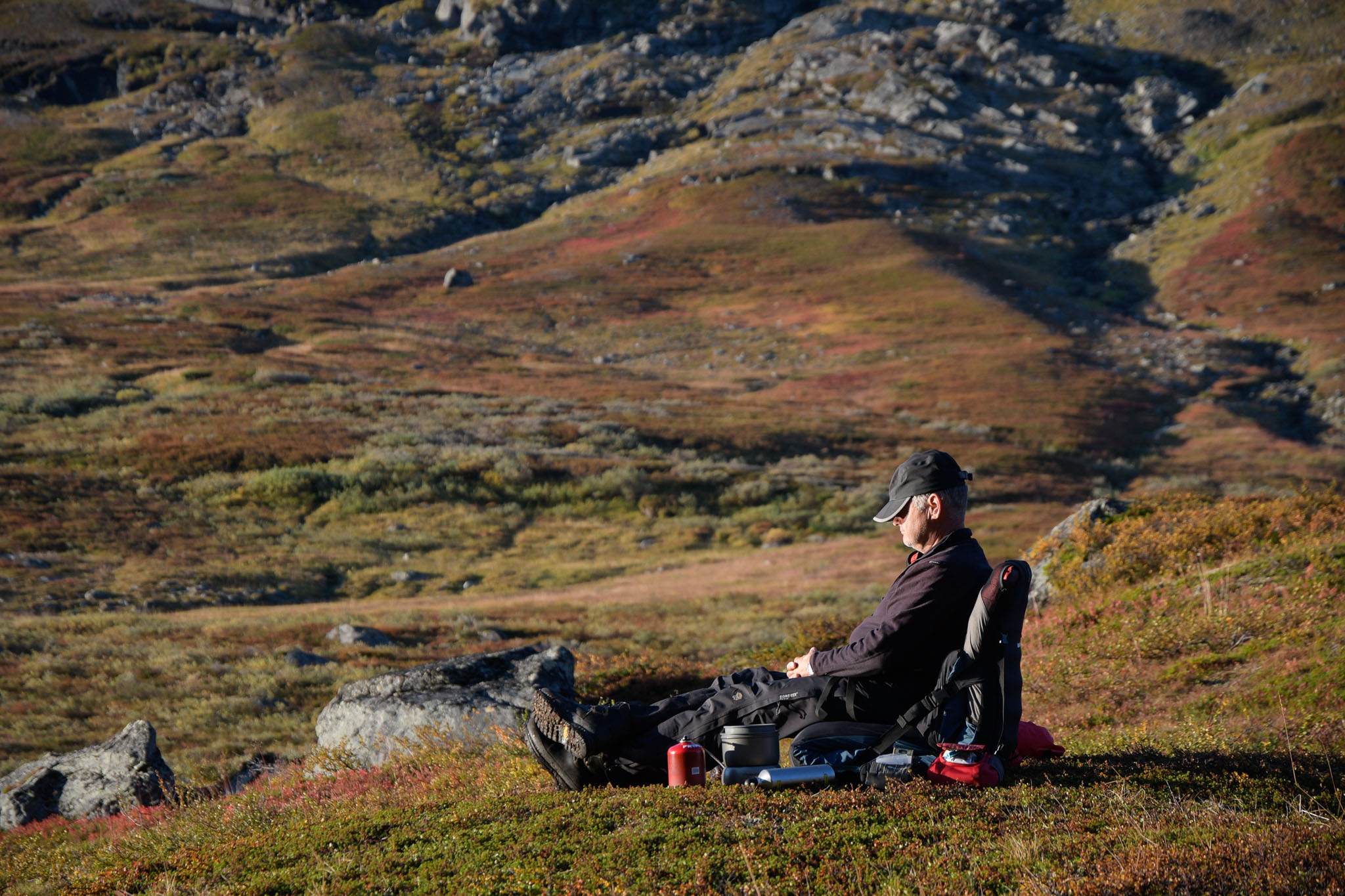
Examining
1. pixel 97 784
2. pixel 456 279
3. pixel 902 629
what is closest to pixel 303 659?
pixel 97 784

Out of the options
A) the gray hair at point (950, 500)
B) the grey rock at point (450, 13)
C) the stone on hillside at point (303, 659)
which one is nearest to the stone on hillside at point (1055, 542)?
the gray hair at point (950, 500)

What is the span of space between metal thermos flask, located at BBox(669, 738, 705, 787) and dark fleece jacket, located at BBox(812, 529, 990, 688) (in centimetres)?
98

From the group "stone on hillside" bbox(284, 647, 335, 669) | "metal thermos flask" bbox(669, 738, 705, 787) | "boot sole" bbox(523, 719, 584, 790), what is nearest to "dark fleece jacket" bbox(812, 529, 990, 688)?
"metal thermos flask" bbox(669, 738, 705, 787)

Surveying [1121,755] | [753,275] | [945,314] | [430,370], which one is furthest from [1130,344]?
[1121,755]

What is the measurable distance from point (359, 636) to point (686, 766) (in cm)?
1083

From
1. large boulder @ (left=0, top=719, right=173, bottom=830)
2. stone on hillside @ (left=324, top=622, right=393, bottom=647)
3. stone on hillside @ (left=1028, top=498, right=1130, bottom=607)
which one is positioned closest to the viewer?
large boulder @ (left=0, top=719, right=173, bottom=830)

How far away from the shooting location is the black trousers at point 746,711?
558 cm

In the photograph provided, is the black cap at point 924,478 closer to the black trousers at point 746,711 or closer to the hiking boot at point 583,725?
the black trousers at point 746,711

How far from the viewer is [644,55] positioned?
15300 centimetres

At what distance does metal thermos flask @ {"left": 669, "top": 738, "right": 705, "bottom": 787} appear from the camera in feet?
18.0

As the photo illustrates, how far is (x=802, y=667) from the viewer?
5703mm

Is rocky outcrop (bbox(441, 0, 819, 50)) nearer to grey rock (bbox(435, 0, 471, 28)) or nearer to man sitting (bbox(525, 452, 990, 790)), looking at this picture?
grey rock (bbox(435, 0, 471, 28))

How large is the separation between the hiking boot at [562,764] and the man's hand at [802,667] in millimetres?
1558

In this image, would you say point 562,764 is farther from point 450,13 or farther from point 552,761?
point 450,13
